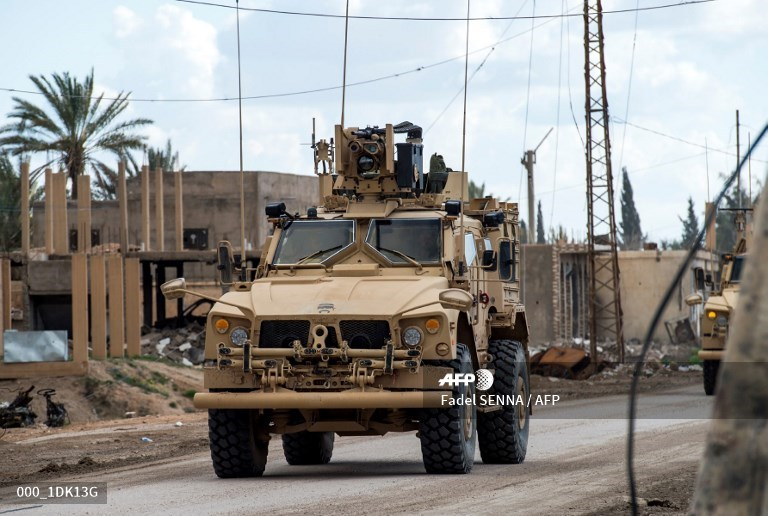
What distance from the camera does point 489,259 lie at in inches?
491

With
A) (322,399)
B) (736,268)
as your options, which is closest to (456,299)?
(322,399)

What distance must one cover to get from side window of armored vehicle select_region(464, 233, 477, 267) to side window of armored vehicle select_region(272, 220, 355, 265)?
112 cm

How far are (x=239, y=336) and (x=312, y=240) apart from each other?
1.94 meters

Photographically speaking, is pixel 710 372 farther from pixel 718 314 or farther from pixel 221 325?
pixel 221 325

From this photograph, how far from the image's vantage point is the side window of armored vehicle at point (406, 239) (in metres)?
12.5

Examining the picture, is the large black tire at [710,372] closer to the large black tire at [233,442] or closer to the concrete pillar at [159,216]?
the large black tire at [233,442]

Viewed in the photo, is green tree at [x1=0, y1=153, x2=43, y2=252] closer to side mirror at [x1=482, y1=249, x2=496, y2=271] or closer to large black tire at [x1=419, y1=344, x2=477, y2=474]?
side mirror at [x1=482, y1=249, x2=496, y2=271]

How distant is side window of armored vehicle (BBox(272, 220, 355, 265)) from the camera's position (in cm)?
1274

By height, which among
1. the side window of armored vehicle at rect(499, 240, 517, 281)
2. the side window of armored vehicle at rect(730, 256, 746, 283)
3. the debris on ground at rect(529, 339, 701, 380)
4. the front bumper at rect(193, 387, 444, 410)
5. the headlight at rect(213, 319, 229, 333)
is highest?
the side window of armored vehicle at rect(499, 240, 517, 281)

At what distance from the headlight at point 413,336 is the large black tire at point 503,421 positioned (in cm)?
212

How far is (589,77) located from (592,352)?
7.47 m

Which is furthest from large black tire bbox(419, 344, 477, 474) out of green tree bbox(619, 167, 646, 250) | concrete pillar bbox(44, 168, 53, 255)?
green tree bbox(619, 167, 646, 250)

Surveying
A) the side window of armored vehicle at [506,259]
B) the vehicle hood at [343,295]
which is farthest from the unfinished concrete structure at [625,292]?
the vehicle hood at [343,295]

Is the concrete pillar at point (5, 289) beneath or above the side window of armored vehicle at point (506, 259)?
beneath
